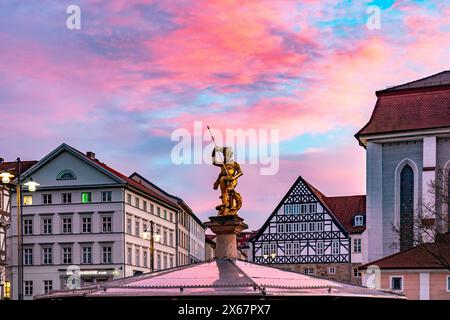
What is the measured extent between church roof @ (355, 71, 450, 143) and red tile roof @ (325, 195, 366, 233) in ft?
73.1

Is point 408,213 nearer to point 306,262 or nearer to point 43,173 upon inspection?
point 306,262

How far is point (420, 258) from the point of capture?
195 ft

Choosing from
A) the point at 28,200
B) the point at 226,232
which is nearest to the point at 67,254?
the point at 28,200

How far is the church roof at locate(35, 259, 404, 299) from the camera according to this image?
9.14 metres

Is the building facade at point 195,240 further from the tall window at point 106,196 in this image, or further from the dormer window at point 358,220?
the tall window at point 106,196

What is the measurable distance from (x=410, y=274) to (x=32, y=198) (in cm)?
3726

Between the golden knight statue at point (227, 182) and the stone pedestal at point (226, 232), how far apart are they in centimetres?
9

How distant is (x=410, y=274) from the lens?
59.0m

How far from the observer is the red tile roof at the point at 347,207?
94.7 meters

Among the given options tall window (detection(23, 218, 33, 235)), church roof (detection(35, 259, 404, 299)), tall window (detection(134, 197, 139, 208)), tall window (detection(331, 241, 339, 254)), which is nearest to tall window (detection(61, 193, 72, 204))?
tall window (detection(23, 218, 33, 235))

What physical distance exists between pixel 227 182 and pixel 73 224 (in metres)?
67.4

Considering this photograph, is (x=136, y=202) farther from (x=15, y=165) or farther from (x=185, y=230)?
(x=185, y=230)
